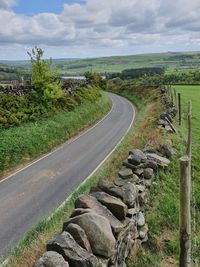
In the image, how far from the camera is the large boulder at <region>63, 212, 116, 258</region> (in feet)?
26.9

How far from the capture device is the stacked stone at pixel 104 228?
7.46m

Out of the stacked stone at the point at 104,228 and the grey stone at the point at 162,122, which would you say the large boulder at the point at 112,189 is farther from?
the grey stone at the point at 162,122

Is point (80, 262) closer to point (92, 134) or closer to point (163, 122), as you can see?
point (163, 122)

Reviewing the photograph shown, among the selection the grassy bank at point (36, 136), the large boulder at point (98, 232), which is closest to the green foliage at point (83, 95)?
the grassy bank at point (36, 136)

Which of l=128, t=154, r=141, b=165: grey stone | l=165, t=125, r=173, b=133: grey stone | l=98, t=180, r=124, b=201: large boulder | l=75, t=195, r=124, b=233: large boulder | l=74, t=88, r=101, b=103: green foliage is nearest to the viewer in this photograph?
l=75, t=195, r=124, b=233: large boulder

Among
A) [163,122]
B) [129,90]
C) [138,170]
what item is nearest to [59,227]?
[138,170]

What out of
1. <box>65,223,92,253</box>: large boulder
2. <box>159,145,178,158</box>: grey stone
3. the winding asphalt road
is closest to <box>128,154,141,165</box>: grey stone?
<box>159,145,178,158</box>: grey stone

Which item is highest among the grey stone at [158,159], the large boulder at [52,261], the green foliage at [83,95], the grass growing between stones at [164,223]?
the large boulder at [52,261]

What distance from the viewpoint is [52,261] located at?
696 cm

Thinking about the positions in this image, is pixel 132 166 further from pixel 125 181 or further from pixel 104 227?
pixel 104 227

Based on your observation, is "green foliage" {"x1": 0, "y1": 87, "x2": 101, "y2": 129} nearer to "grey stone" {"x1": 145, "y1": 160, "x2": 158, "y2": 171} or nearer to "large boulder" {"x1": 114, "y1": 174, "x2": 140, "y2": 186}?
"grey stone" {"x1": 145, "y1": 160, "x2": 158, "y2": 171}

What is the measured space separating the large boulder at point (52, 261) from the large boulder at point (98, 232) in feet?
4.09

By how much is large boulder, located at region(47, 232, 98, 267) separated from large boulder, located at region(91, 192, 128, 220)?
7.61 ft

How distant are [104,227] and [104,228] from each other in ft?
0.16
